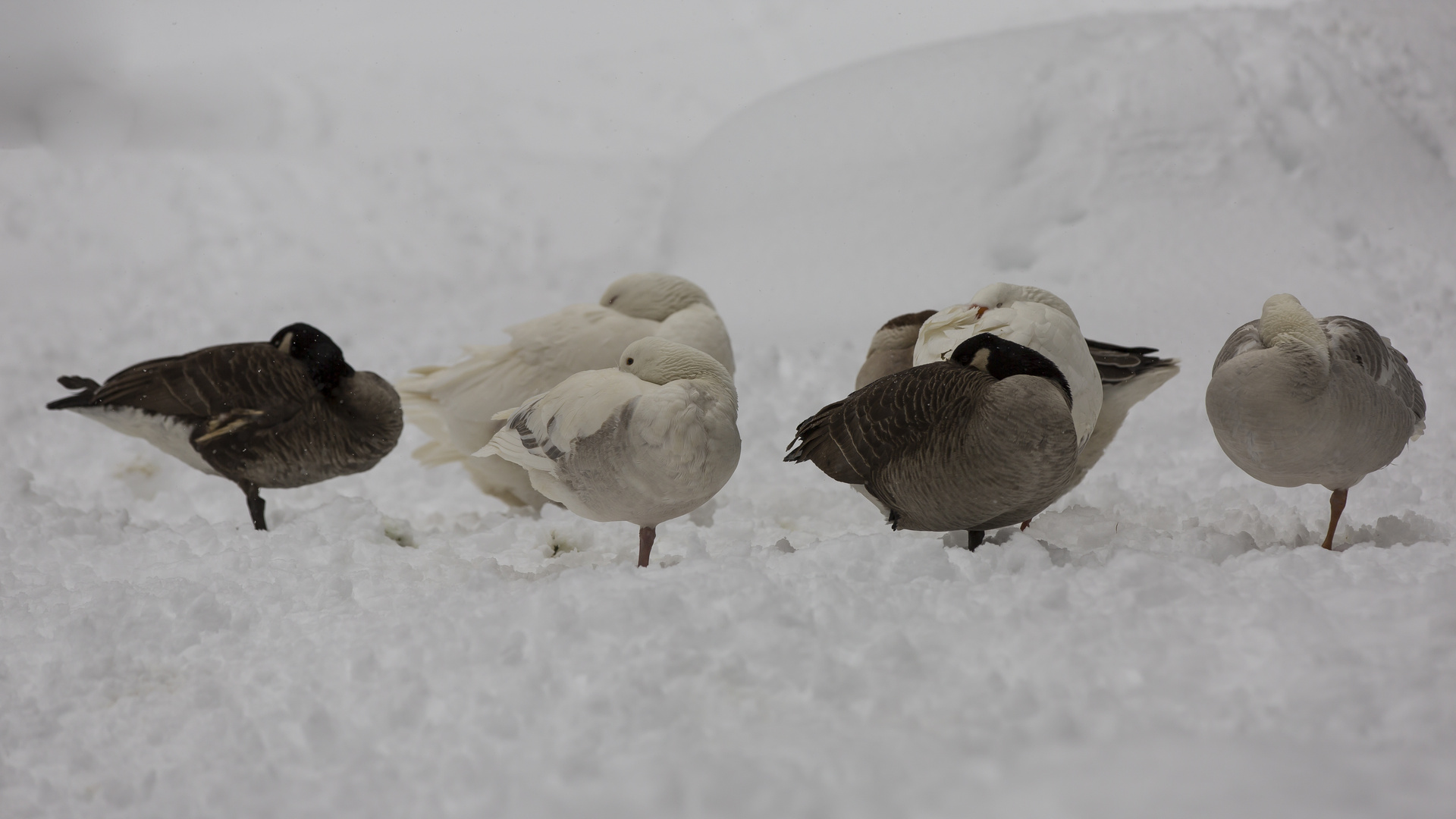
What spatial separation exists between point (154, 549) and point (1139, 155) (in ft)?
20.1

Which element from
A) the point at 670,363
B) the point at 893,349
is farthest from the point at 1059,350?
the point at 670,363

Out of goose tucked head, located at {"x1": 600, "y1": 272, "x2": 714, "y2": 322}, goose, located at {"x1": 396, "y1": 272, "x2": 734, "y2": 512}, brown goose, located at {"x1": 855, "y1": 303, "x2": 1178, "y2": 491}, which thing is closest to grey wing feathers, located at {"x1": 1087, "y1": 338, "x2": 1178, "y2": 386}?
brown goose, located at {"x1": 855, "y1": 303, "x2": 1178, "y2": 491}

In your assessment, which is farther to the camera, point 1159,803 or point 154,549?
point 154,549

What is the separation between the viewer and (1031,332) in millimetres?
3277

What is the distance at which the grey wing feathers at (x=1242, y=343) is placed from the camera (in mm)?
3367

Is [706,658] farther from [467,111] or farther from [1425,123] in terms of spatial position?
[467,111]

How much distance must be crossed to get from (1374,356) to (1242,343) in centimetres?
39

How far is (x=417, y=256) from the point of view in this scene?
8.88 metres

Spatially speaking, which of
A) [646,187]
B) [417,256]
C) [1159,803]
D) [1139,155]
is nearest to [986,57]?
[1139,155]

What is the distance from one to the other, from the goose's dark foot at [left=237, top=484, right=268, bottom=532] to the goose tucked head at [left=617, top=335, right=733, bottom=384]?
5.88 feet

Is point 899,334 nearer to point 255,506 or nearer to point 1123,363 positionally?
point 1123,363

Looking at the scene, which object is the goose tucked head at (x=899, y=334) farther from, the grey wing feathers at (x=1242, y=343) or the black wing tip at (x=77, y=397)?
the black wing tip at (x=77, y=397)

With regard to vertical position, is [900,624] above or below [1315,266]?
below

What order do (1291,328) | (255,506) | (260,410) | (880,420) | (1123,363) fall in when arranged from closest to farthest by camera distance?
(880,420), (1291,328), (1123,363), (260,410), (255,506)
